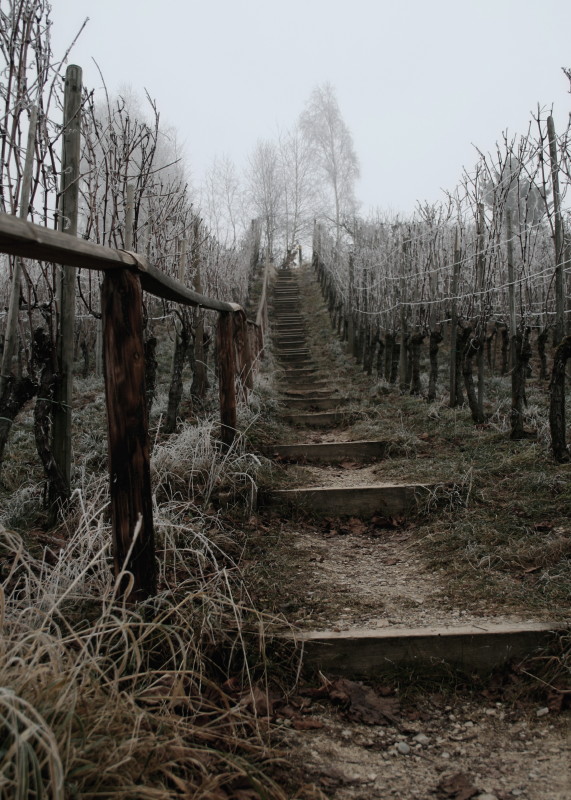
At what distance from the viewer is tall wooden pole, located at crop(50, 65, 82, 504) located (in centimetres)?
272

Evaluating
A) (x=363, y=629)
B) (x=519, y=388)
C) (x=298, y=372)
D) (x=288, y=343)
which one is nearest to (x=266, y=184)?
(x=288, y=343)

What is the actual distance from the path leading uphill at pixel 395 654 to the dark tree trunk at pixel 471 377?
162 centimetres

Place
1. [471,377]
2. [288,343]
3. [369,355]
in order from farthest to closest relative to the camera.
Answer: [288,343]
[369,355]
[471,377]

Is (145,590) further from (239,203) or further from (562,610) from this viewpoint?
(239,203)

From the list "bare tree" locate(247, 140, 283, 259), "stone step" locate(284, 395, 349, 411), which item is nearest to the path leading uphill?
"stone step" locate(284, 395, 349, 411)

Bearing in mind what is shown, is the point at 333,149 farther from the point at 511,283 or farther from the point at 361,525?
the point at 361,525

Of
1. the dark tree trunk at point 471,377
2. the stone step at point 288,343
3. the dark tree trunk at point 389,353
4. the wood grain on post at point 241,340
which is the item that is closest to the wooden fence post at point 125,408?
the wood grain on post at point 241,340

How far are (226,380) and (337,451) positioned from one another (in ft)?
3.93

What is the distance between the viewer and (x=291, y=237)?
1292 inches

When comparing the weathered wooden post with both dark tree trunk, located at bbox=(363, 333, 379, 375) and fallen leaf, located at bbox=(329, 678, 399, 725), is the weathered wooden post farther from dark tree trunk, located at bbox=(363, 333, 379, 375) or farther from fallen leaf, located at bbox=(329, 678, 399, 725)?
fallen leaf, located at bbox=(329, 678, 399, 725)

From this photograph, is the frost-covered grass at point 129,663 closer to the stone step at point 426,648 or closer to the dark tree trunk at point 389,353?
the stone step at point 426,648

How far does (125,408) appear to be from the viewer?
1719mm

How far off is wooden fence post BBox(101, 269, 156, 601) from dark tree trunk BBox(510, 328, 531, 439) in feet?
11.1

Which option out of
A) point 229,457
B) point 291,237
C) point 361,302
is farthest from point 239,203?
point 229,457
